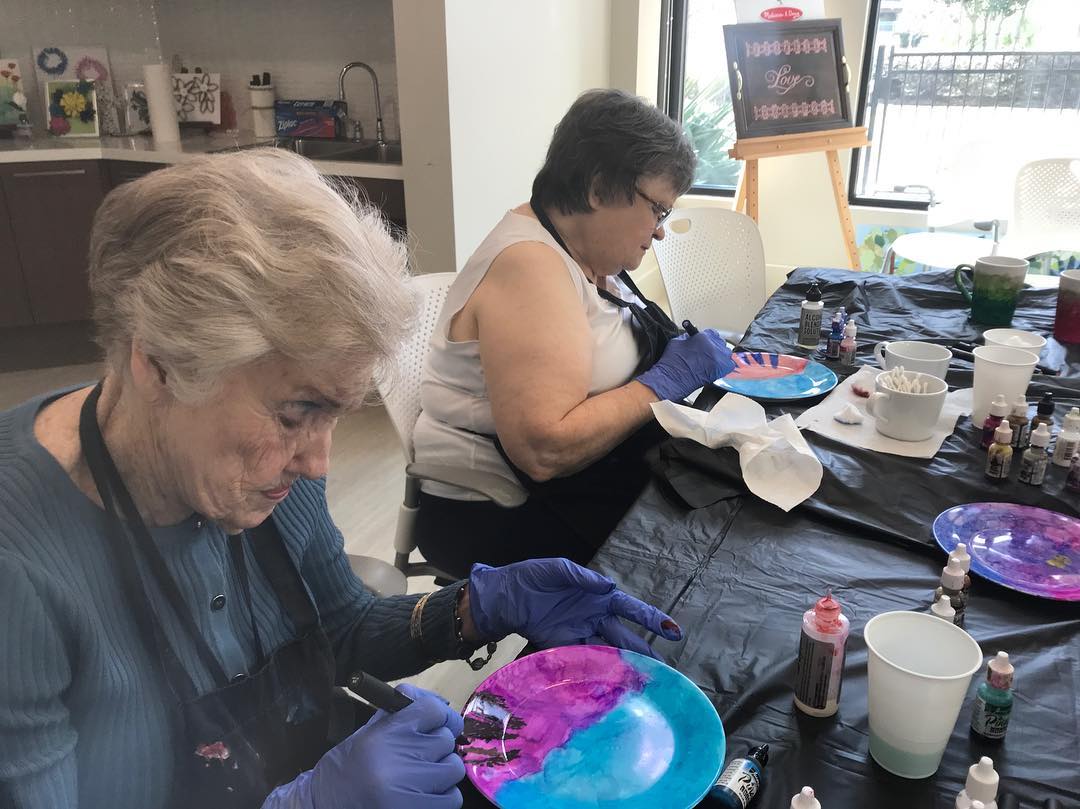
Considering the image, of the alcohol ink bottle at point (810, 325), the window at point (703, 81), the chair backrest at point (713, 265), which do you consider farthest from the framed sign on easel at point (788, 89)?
the alcohol ink bottle at point (810, 325)

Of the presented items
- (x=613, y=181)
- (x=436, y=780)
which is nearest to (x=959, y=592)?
(x=436, y=780)

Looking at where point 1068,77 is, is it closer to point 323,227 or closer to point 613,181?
point 613,181

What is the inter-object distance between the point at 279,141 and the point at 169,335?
3343 millimetres

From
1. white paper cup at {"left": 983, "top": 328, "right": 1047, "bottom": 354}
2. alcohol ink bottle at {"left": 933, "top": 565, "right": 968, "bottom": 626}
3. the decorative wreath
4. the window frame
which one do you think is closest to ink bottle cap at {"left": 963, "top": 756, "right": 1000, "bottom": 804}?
alcohol ink bottle at {"left": 933, "top": 565, "right": 968, "bottom": 626}

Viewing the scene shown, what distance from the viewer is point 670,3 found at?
4230 millimetres

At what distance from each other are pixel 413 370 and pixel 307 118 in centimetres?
240

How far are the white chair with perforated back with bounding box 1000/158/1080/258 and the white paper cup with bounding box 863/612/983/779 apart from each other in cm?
303

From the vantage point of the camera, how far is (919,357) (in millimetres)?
1513

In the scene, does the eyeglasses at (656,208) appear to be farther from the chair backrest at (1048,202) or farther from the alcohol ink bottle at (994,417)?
the chair backrest at (1048,202)

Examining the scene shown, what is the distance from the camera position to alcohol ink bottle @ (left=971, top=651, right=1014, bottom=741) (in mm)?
730

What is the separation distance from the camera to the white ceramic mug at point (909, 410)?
1.29 meters

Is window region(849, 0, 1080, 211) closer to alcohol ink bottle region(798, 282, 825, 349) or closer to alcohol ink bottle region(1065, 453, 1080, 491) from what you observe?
alcohol ink bottle region(798, 282, 825, 349)

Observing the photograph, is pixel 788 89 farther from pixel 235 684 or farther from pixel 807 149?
pixel 235 684

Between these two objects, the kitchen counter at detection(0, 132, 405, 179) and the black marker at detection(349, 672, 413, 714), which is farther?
the kitchen counter at detection(0, 132, 405, 179)
